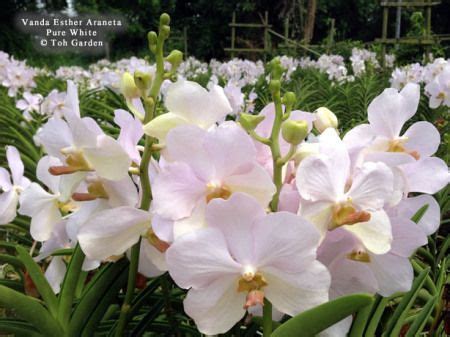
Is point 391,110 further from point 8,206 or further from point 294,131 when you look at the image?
point 8,206

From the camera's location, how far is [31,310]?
0.58 meters

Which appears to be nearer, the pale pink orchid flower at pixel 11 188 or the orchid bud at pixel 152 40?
the orchid bud at pixel 152 40

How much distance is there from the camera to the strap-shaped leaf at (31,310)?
0.54m

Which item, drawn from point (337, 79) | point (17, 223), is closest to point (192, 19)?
point (337, 79)

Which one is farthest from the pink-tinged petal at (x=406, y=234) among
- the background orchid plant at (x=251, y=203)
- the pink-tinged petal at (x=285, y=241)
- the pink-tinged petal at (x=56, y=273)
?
the pink-tinged petal at (x=56, y=273)

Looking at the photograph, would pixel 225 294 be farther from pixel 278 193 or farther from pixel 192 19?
pixel 192 19

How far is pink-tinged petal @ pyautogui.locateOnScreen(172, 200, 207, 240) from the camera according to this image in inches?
18.3

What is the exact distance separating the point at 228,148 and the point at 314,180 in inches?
3.0

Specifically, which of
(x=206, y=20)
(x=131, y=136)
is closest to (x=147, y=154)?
(x=131, y=136)

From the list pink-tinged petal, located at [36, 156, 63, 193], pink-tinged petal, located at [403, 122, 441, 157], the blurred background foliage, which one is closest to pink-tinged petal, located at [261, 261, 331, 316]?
pink-tinged petal, located at [403, 122, 441, 157]

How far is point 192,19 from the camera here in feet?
68.3

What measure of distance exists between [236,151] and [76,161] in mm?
157

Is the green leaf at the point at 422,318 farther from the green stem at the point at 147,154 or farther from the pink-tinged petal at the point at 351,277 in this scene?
the green stem at the point at 147,154

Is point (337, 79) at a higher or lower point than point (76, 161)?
lower
